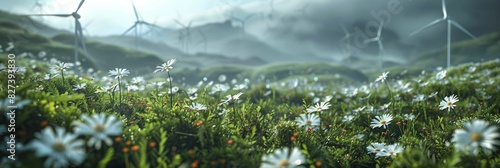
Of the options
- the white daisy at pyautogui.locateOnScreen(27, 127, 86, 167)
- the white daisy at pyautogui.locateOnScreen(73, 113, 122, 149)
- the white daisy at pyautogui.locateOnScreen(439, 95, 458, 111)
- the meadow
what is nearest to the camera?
the white daisy at pyautogui.locateOnScreen(27, 127, 86, 167)

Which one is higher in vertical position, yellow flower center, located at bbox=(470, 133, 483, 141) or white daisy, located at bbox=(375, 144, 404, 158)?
yellow flower center, located at bbox=(470, 133, 483, 141)

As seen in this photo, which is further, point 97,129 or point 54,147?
point 97,129

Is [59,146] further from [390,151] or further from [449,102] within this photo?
[449,102]

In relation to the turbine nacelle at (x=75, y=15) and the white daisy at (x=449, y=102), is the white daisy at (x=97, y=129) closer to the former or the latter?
the white daisy at (x=449, y=102)

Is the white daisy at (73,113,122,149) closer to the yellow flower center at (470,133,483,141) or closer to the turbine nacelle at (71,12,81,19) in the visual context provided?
the yellow flower center at (470,133,483,141)

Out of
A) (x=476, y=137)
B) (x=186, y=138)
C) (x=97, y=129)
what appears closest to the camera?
(x=97, y=129)

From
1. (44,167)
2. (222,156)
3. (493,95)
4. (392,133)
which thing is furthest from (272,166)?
(493,95)

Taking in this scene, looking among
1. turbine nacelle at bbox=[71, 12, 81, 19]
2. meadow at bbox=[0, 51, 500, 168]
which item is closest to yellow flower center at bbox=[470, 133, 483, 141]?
meadow at bbox=[0, 51, 500, 168]

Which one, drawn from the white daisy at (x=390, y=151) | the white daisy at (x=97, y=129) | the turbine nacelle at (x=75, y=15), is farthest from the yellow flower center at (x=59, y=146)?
the turbine nacelle at (x=75, y=15)

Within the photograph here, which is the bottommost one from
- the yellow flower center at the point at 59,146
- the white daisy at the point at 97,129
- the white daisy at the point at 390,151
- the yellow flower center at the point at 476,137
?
the white daisy at the point at 390,151

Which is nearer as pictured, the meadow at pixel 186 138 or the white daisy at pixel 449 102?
the meadow at pixel 186 138

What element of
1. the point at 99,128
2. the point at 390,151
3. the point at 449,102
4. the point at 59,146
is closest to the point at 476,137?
the point at 390,151

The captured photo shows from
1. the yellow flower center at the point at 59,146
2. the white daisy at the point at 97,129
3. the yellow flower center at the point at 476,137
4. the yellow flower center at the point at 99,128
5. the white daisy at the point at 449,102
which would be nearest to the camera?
the yellow flower center at the point at 59,146
